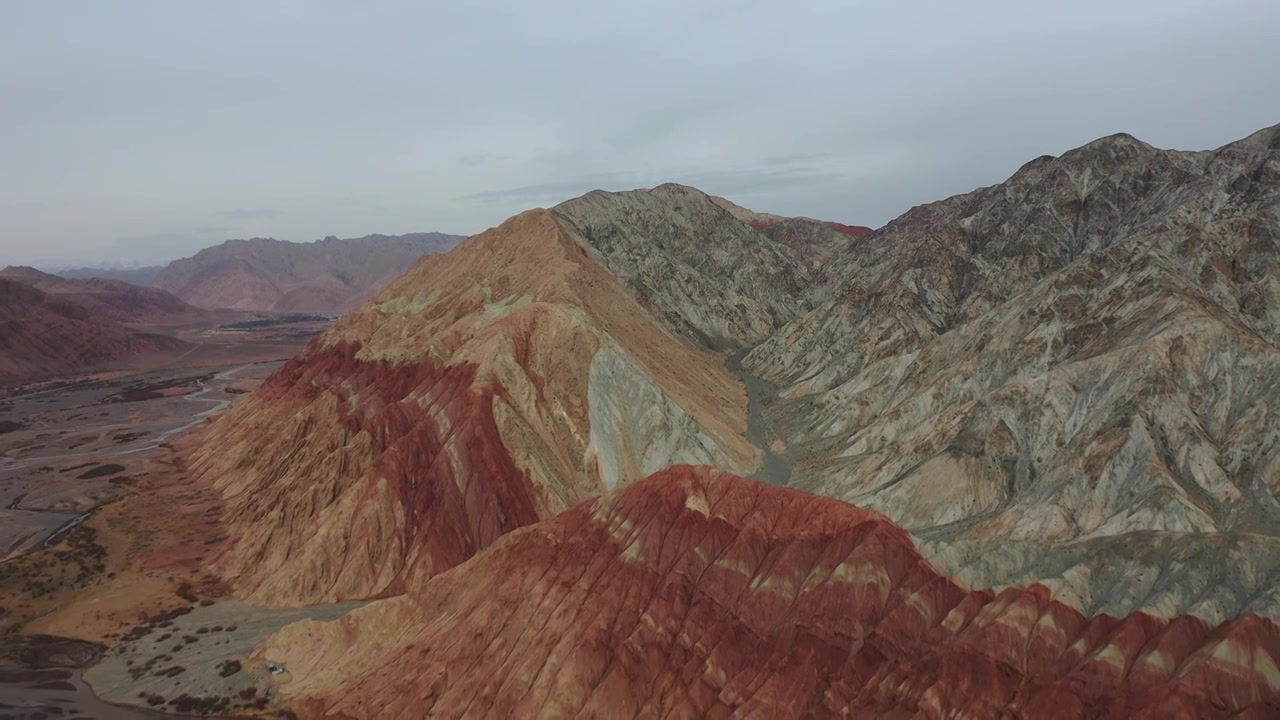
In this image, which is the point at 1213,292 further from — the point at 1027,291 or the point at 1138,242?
the point at 1027,291

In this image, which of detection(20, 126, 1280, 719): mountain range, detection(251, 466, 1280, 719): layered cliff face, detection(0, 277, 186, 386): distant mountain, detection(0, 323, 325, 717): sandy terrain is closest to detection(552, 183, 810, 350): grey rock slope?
detection(20, 126, 1280, 719): mountain range

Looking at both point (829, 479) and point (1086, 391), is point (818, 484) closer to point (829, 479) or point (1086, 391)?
point (829, 479)

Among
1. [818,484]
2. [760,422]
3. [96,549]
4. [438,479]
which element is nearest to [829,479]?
[818,484]

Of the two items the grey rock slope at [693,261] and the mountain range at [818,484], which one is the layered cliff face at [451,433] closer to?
the mountain range at [818,484]

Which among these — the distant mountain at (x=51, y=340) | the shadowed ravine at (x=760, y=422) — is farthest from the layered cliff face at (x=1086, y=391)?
the distant mountain at (x=51, y=340)

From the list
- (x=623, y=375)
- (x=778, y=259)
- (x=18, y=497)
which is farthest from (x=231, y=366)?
(x=623, y=375)

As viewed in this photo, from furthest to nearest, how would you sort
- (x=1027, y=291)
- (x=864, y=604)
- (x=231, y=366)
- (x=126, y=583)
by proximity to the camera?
(x=231, y=366) < (x=1027, y=291) < (x=126, y=583) < (x=864, y=604)
